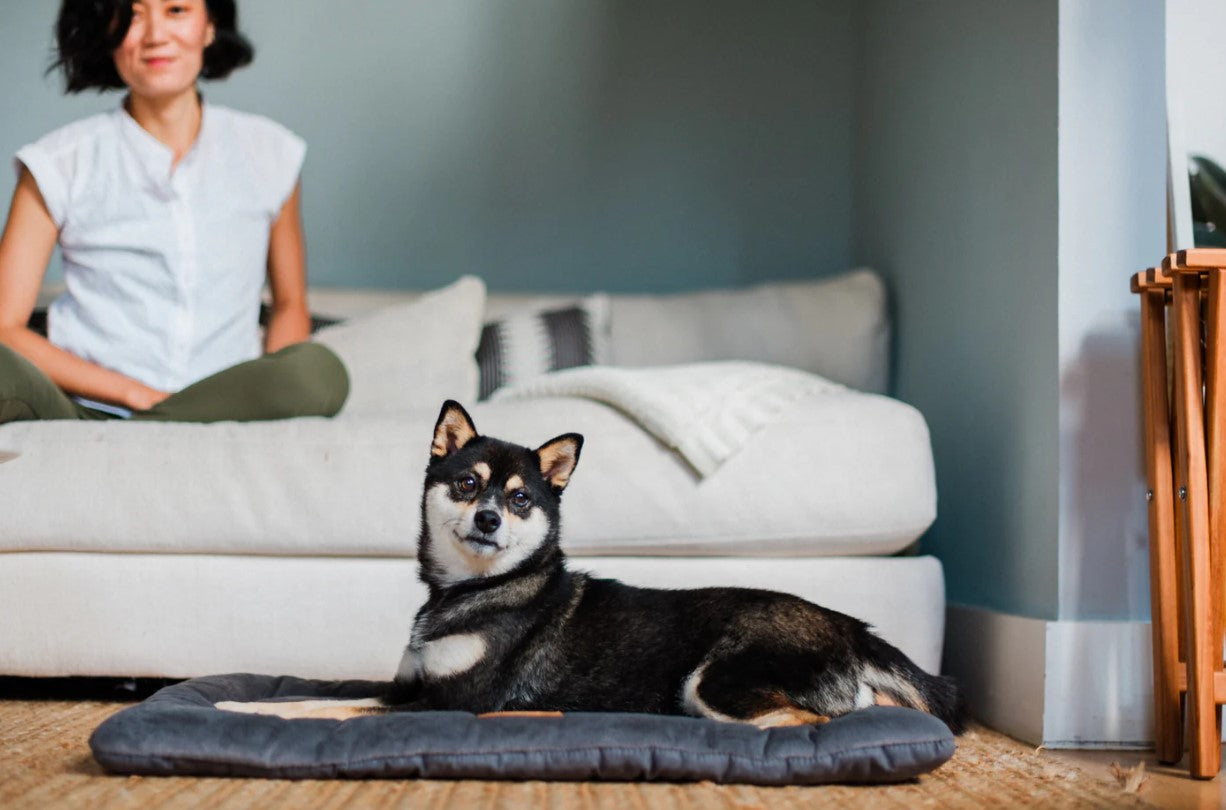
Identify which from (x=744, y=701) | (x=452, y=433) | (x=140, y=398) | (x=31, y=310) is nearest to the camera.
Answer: (x=744, y=701)

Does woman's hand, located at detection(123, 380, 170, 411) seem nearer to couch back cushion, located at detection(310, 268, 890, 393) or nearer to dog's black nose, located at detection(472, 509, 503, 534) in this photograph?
couch back cushion, located at detection(310, 268, 890, 393)

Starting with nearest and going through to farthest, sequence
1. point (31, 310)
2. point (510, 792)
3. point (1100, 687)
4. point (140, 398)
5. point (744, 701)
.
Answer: point (510, 792)
point (744, 701)
point (1100, 687)
point (140, 398)
point (31, 310)

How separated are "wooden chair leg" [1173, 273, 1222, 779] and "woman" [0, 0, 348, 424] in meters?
1.47

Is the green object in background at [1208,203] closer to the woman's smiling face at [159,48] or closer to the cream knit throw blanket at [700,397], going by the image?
the cream knit throw blanket at [700,397]

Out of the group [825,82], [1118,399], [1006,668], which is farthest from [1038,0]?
[825,82]

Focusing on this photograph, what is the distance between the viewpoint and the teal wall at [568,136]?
11.0 ft

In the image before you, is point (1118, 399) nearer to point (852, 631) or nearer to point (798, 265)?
point (852, 631)

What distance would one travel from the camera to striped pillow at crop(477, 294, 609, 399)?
2.72 m

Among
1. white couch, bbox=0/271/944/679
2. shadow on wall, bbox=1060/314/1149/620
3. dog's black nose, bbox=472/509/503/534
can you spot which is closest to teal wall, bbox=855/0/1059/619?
shadow on wall, bbox=1060/314/1149/620

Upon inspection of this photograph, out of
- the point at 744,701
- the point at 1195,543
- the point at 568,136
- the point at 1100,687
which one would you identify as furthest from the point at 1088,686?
the point at 568,136

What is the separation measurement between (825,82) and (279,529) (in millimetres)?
2121

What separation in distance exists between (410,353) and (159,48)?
835mm

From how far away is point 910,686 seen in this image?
1554 mm

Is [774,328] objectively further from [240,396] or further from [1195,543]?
[1195,543]
